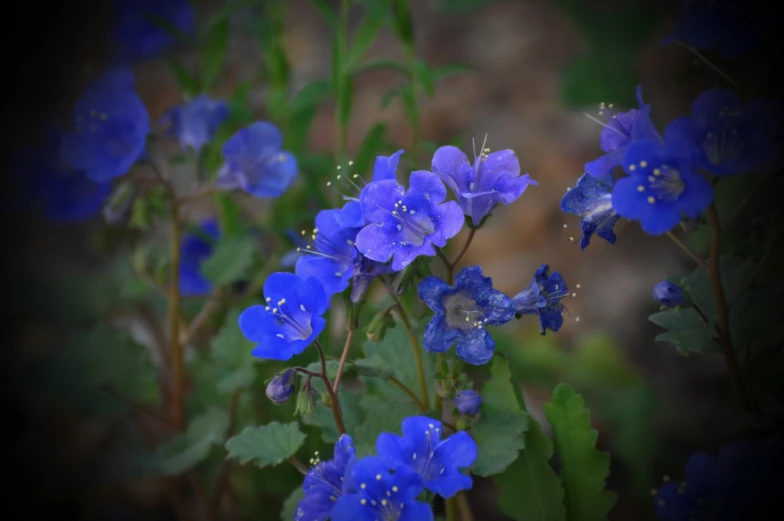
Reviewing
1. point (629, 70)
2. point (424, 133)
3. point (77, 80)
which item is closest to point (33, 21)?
point (77, 80)

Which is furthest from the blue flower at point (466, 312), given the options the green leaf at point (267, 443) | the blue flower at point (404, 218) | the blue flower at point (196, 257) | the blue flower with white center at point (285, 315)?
the blue flower at point (196, 257)

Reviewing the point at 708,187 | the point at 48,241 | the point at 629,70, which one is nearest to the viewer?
the point at 708,187

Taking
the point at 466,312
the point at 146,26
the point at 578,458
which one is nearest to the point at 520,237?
the point at 146,26

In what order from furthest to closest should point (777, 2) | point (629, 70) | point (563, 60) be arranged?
point (563, 60) → point (629, 70) → point (777, 2)

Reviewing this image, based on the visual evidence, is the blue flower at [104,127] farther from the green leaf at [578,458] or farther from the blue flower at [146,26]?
the green leaf at [578,458]

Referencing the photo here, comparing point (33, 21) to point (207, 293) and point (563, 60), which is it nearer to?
point (207, 293)

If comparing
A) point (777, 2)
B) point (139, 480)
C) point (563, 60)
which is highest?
point (777, 2)
